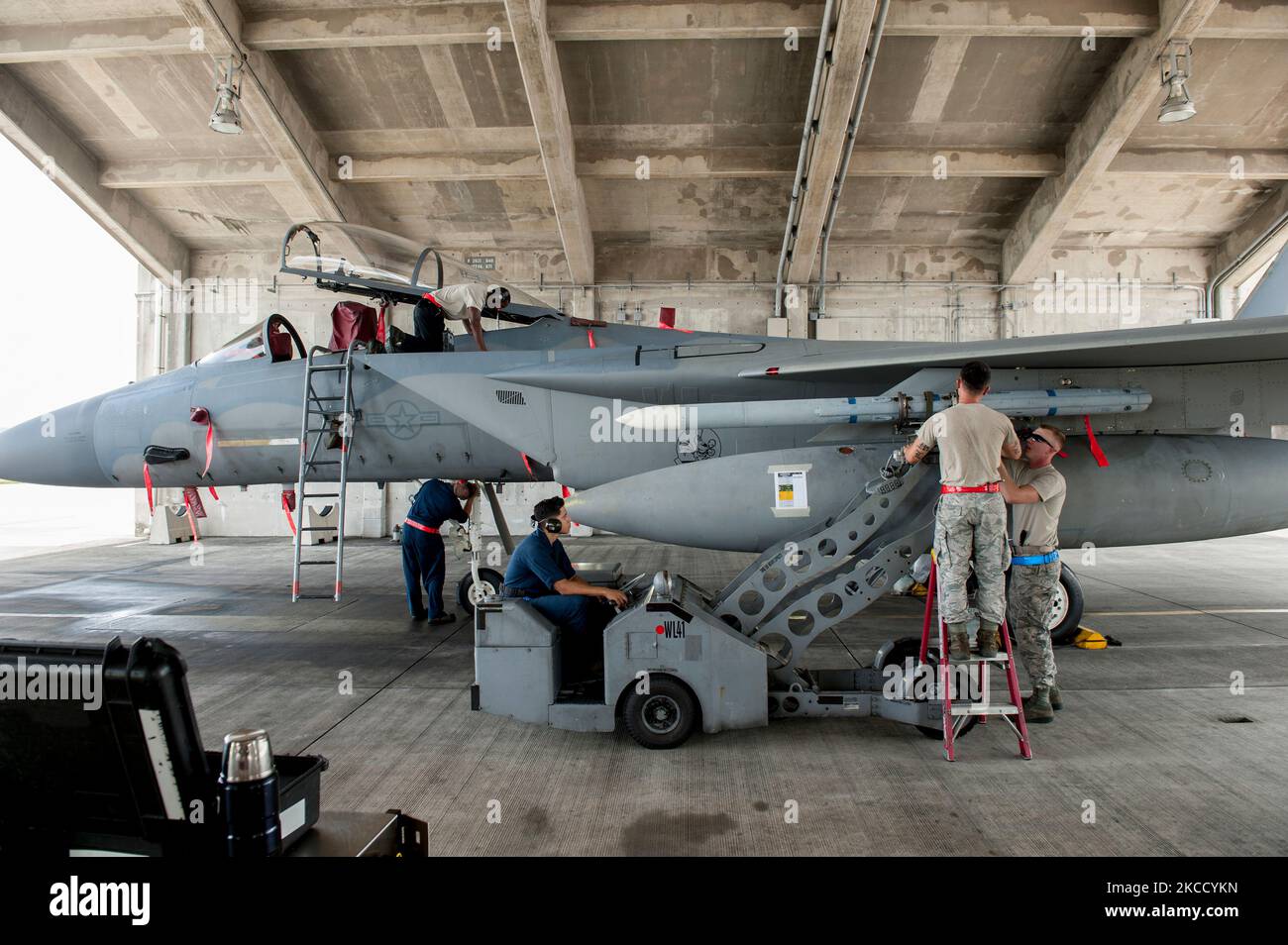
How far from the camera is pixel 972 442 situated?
3.72m

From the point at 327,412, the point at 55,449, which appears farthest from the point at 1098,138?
the point at 55,449

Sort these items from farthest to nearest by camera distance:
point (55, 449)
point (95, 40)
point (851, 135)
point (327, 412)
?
point (851, 135) → point (95, 40) → point (55, 449) → point (327, 412)

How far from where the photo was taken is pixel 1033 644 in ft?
13.5

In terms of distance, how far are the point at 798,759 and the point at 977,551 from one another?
1.47 meters

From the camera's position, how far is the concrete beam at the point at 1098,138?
9.66m

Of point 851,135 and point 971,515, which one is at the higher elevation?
point 851,135

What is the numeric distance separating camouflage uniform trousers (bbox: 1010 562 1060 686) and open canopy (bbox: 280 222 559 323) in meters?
4.84

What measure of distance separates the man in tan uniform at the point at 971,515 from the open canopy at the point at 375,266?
441 cm

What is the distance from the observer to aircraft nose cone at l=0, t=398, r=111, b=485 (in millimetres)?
7223

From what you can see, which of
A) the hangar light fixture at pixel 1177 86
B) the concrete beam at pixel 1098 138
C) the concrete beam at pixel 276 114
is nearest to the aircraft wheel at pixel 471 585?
the concrete beam at pixel 276 114

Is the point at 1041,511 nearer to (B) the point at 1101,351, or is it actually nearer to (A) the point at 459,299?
(B) the point at 1101,351

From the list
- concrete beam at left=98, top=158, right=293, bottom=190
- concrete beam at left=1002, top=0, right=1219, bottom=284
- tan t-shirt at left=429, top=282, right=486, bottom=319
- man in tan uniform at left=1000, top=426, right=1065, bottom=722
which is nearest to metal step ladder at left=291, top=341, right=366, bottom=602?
tan t-shirt at left=429, top=282, right=486, bottom=319

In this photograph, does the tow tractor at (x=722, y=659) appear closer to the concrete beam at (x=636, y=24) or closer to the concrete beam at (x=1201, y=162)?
the concrete beam at (x=636, y=24)

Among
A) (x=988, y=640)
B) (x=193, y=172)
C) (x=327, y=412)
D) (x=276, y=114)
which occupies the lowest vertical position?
(x=988, y=640)
